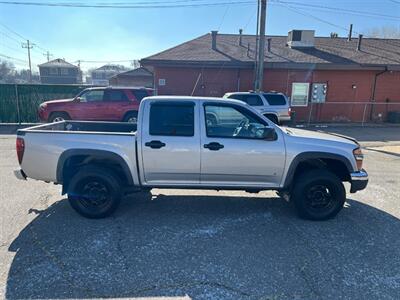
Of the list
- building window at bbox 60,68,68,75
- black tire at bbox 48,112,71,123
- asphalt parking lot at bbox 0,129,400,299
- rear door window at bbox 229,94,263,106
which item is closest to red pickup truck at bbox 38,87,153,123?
black tire at bbox 48,112,71,123

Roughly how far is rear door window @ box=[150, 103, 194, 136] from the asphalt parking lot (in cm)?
132

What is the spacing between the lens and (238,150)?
4.29 m

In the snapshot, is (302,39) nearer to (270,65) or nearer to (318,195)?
(270,65)

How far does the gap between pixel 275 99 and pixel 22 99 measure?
12.4 metres

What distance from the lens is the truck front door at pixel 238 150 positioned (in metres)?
4.29

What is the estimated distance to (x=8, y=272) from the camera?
3.11 meters

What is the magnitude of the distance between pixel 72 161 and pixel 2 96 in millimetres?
13268

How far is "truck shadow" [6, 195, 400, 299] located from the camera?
2.92m

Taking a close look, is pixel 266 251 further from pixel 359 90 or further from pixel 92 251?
pixel 359 90

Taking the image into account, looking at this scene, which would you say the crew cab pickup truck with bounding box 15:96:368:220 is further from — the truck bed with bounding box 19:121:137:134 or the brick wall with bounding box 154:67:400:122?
the brick wall with bounding box 154:67:400:122

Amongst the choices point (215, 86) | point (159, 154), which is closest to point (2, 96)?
point (215, 86)

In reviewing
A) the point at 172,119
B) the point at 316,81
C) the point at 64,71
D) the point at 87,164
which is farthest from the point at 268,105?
the point at 64,71

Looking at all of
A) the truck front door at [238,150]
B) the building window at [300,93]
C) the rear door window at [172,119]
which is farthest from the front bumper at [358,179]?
the building window at [300,93]

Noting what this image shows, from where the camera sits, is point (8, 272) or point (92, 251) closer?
point (8, 272)
